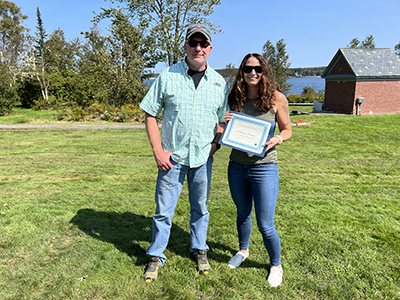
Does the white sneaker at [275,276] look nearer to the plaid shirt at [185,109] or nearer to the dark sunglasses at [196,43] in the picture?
the plaid shirt at [185,109]

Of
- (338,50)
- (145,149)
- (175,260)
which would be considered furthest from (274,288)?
(338,50)

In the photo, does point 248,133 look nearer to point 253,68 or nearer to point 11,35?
point 253,68

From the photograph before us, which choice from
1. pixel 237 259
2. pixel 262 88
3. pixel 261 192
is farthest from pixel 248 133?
pixel 237 259

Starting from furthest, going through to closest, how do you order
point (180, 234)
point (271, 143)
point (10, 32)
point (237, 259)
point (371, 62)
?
point (10, 32) → point (371, 62) → point (180, 234) → point (237, 259) → point (271, 143)

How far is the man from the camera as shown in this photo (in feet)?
8.73

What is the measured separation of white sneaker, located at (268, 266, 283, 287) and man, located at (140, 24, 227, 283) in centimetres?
93

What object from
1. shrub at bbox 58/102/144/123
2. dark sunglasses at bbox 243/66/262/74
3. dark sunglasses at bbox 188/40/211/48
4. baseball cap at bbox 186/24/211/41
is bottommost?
shrub at bbox 58/102/144/123

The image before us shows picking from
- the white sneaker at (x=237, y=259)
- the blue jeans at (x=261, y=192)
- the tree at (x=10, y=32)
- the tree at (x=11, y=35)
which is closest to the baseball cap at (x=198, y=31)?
the blue jeans at (x=261, y=192)

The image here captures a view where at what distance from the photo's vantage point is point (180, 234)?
375cm

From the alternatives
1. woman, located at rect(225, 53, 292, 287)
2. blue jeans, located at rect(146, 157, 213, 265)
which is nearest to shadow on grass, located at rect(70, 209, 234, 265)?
blue jeans, located at rect(146, 157, 213, 265)

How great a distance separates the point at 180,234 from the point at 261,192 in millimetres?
1556

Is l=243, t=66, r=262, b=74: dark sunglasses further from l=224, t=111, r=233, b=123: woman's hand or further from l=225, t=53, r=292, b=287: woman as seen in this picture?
l=224, t=111, r=233, b=123: woman's hand

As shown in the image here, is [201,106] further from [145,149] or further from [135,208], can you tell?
[145,149]

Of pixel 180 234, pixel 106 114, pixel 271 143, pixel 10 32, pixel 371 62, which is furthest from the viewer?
pixel 10 32
